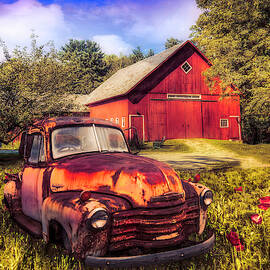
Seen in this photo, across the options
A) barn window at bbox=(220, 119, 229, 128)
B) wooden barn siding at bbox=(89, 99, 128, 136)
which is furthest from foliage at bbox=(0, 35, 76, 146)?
barn window at bbox=(220, 119, 229, 128)

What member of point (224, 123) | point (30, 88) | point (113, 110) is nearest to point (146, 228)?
point (30, 88)

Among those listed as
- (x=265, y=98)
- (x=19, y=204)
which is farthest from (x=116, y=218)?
(x=265, y=98)

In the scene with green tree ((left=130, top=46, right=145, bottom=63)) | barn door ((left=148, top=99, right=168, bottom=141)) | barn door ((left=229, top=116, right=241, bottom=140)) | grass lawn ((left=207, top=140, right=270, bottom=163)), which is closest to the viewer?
grass lawn ((left=207, top=140, right=270, bottom=163))

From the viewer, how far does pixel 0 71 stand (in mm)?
15039

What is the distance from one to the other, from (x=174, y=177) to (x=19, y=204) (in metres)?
2.97

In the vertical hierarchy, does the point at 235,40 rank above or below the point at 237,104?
above

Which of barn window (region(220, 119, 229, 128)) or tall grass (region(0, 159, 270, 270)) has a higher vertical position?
barn window (region(220, 119, 229, 128))

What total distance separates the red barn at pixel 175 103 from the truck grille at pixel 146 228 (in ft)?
67.4

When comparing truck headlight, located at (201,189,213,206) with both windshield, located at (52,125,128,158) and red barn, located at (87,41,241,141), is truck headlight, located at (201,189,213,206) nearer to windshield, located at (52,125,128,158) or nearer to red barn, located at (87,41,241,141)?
windshield, located at (52,125,128,158)

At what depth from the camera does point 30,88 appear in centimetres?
1709

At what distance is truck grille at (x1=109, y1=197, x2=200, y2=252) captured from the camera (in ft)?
10.4

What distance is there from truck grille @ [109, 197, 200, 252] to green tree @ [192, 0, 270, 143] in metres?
16.8

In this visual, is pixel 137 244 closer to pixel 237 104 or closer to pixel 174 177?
pixel 174 177

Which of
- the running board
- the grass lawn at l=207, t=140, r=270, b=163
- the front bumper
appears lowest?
the grass lawn at l=207, t=140, r=270, b=163
